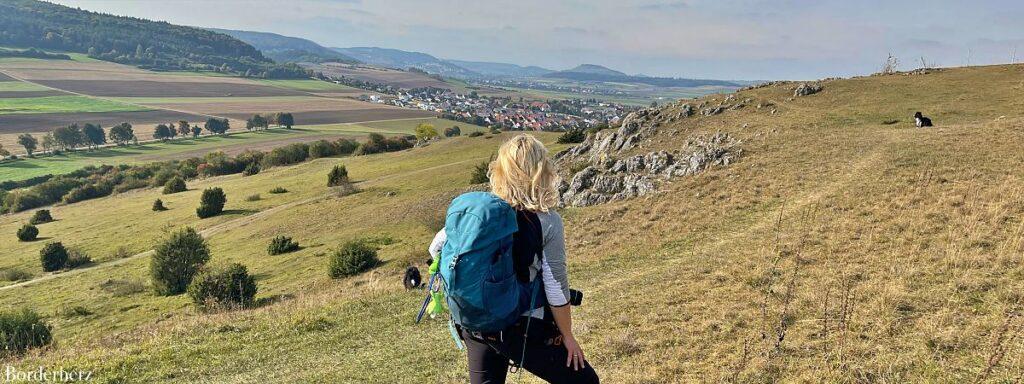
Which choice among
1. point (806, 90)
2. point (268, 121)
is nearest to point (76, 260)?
point (806, 90)

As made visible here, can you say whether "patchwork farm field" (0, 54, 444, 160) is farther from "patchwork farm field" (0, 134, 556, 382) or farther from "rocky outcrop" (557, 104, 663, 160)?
"rocky outcrop" (557, 104, 663, 160)

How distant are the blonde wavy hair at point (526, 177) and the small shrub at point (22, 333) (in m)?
21.8

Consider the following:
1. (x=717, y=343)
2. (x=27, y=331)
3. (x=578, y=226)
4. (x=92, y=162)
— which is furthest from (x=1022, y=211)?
(x=92, y=162)

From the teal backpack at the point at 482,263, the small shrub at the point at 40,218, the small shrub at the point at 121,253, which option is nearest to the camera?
the teal backpack at the point at 482,263

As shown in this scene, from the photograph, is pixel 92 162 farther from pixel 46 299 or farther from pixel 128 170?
pixel 46 299

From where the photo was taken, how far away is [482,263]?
10.4 ft

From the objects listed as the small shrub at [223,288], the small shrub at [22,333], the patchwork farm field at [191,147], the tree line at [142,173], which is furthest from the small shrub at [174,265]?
the patchwork farm field at [191,147]

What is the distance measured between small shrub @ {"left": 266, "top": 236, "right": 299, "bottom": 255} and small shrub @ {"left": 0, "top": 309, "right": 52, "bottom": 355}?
15089 millimetres

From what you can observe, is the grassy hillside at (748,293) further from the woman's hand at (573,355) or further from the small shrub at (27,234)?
the small shrub at (27,234)

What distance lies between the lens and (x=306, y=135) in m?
137

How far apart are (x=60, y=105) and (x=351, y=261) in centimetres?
19587

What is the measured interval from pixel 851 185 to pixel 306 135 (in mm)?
140671

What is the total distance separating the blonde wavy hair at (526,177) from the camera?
3451 millimetres

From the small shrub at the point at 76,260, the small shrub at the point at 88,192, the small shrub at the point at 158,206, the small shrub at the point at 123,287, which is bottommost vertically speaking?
the small shrub at the point at 88,192
